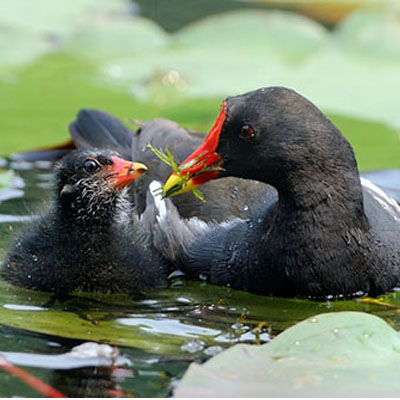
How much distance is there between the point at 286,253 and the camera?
4664 millimetres

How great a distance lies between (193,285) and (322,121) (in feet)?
3.24

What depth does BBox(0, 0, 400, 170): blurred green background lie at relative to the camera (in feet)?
22.9

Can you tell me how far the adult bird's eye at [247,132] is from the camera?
457 cm

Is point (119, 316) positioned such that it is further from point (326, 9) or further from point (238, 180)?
point (326, 9)

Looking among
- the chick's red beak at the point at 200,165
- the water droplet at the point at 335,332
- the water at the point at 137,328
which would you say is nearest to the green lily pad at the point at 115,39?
the water at the point at 137,328

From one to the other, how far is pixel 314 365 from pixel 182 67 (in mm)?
4580

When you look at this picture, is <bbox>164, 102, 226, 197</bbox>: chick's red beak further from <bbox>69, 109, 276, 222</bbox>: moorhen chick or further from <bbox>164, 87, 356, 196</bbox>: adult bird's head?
<bbox>69, 109, 276, 222</bbox>: moorhen chick

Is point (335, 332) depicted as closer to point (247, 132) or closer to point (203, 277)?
point (247, 132)

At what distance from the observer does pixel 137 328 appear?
13.9ft

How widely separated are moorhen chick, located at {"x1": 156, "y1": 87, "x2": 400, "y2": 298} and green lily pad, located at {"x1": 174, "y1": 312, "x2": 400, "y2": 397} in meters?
0.93

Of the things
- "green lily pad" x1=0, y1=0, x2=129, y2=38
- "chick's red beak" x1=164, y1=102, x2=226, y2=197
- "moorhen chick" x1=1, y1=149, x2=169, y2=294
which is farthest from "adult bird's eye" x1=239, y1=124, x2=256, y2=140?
"green lily pad" x1=0, y1=0, x2=129, y2=38

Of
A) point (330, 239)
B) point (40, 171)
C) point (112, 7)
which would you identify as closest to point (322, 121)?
→ point (330, 239)

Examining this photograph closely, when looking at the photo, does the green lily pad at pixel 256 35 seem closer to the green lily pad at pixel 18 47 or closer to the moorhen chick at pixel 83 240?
the green lily pad at pixel 18 47

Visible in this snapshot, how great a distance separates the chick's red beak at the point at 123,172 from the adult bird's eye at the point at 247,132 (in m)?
0.46
